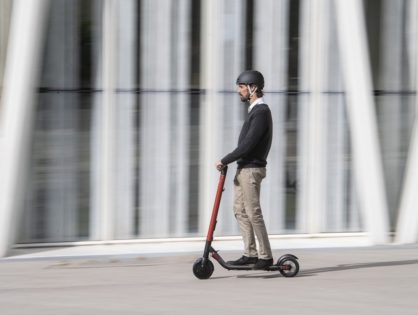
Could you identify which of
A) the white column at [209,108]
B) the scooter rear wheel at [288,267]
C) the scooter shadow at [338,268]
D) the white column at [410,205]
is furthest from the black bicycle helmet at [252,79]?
the white column at [410,205]

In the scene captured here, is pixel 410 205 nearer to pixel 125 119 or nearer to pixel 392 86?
pixel 392 86

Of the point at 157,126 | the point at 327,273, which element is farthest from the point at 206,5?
the point at 327,273

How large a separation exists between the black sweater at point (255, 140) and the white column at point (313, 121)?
2420 millimetres

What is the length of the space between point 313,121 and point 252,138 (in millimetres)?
2683

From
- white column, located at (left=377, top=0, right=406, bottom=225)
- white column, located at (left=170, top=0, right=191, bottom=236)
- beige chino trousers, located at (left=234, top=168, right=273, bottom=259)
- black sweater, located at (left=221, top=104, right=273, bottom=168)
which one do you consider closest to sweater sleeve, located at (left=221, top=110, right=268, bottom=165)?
black sweater, located at (left=221, top=104, right=273, bottom=168)

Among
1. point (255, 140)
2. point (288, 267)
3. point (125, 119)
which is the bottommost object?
point (288, 267)

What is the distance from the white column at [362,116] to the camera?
9977mm

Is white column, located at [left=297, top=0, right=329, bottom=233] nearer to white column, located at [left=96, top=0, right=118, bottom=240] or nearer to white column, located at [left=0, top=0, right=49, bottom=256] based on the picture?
white column, located at [left=96, top=0, right=118, bottom=240]

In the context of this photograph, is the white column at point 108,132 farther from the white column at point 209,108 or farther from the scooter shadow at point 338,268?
the scooter shadow at point 338,268

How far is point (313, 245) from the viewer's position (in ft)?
32.8

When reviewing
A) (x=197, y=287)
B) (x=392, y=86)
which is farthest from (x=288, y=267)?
(x=392, y=86)

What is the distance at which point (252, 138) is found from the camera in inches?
305

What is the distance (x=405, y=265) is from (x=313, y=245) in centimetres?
136

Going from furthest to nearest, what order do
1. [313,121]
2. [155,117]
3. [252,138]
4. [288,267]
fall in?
[313,121] → [155,117] → [288,267] → [252,138]
